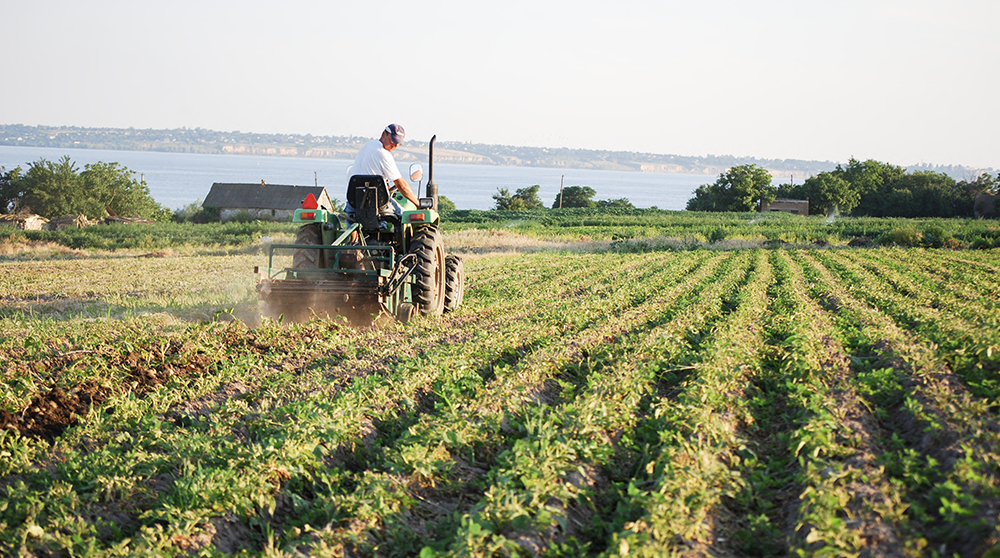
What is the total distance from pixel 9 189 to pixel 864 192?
2774 inches

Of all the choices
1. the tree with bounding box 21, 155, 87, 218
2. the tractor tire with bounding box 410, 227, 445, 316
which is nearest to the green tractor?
the tractor tire with bounding box 410, 227, 445, 316

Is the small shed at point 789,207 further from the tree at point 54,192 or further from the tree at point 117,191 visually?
Answer: the tree at point 54,192

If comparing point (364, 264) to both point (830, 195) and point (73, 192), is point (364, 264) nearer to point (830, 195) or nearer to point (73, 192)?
point (73, 192)

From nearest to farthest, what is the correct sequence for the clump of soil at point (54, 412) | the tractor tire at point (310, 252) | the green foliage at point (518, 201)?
the clump of soil at point (54, 412)
the tractor tire at point (310, 252)
the green foliage at point (518, 201)

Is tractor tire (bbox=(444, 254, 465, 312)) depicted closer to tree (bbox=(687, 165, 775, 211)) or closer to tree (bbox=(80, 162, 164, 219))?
tree (bbox=(80, 162, 164, 219))

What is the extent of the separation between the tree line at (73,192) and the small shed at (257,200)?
4.33 metres

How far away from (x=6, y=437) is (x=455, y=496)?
10.6 feet

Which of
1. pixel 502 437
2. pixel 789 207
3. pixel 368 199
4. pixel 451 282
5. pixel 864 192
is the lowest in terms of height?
pixel 502 437

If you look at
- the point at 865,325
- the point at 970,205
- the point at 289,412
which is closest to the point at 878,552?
the point at 289,412

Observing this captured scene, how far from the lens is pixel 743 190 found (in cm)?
6675

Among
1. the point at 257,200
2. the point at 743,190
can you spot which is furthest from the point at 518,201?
the point at 257,200

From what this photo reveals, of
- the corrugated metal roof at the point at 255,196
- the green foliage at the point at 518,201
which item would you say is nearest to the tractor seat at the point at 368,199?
the corrugated metal roof at the point at 255,196

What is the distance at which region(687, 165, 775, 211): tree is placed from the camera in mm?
66688

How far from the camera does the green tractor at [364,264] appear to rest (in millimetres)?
8469
